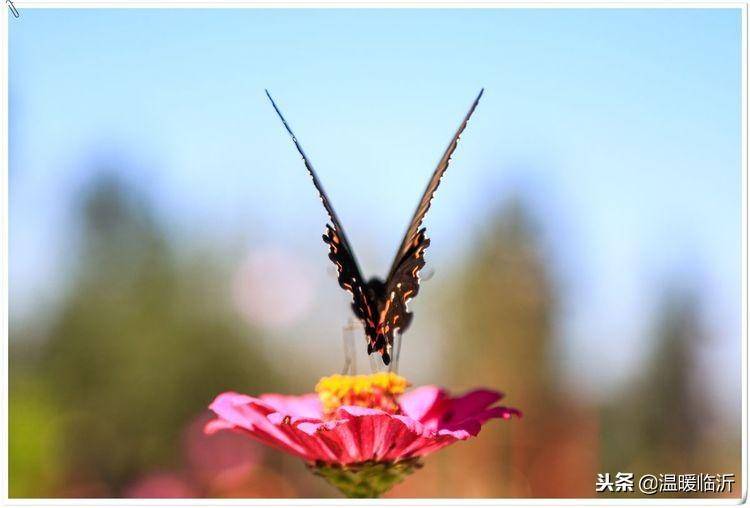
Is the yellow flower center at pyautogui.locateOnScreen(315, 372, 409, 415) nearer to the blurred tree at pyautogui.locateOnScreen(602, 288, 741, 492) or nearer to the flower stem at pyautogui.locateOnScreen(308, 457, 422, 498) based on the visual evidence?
the flower stem at pyautogui.locateOnScreen(308, 457, 422, 498)

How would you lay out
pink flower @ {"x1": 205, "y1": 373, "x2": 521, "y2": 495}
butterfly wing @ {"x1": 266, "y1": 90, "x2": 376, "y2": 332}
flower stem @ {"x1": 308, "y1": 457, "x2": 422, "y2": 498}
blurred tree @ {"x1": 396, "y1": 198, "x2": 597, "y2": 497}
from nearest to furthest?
1. pink flower @ {"x1": 205, "y1": 373, "x2": 521, "y2": 495}
2. flower stem @ {"x1": 308, "y1": 457, "x2": 422, "y2": 498}
3. butterfly wing @ {"x1": 266, "y1": 90, "x2": 376, "y2": 332}
4. blurred tree @ {"x1": 396, "y1": 198, "x2": 597, "y2": 497}

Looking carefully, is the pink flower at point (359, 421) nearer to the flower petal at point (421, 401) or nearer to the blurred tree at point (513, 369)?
the flower petal at point (421, 401)

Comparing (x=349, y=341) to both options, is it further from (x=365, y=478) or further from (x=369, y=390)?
(x=365, y=478)

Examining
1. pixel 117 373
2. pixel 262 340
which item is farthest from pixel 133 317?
pixel 262 340

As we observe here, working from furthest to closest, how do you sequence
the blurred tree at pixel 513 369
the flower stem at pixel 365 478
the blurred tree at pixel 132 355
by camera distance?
the blurred tree at pixel 513 369
the blurred tree at pixel 132 355
the flower stem at pixel 365 478

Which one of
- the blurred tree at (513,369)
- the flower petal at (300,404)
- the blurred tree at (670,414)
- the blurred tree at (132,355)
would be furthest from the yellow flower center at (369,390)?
the blurred tree at (670,414)

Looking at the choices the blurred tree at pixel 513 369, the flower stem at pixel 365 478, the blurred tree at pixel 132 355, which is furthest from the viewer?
the blurred tree at pixel 513 369

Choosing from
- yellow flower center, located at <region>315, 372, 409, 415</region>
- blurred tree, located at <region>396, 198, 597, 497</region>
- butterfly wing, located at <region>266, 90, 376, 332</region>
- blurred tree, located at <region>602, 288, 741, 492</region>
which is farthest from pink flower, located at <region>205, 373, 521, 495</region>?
blurred tree, located at <region>602, 288, 741, 492</region>
